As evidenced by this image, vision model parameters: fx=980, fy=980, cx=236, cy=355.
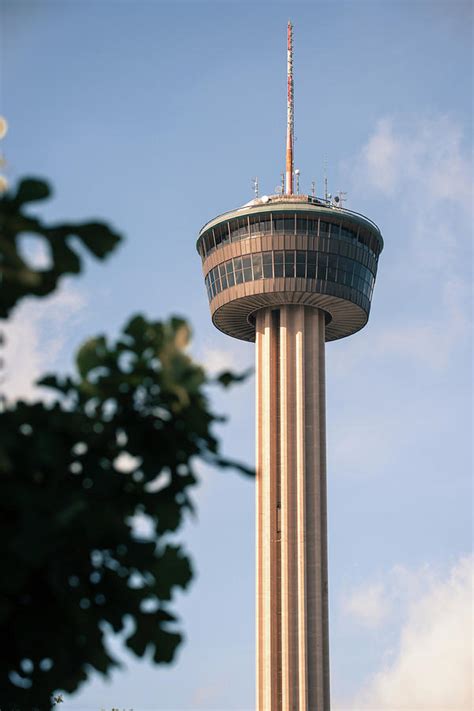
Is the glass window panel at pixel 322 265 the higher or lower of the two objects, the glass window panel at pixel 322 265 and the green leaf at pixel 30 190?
the higher

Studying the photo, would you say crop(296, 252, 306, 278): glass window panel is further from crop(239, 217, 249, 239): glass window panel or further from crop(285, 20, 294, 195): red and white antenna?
crop(285, 20, 294, 195): red and white antenna

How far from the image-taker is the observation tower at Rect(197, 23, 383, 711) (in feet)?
298

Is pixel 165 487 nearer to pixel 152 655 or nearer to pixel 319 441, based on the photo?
pixel 152 655

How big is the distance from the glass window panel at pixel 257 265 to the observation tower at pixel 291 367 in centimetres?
10

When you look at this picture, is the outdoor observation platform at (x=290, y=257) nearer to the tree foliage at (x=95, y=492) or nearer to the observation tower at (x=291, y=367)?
the observation tower at (x=291, y=367)

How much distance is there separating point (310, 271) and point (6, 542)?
89.9m

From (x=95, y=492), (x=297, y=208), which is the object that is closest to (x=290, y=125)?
(x=297, y=208)

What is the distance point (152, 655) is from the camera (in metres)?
10.1

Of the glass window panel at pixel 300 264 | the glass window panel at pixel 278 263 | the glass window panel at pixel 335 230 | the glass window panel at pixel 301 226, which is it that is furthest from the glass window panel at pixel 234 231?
the glass window panel at pixel 335 230

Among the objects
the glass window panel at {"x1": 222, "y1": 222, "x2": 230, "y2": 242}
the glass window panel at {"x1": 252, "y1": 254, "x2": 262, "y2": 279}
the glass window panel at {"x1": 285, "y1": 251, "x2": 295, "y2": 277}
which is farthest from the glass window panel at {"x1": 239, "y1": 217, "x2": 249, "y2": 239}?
the glass window panel at {"x1": 285, "y1": 251, "x2": 295, "y2": 277}

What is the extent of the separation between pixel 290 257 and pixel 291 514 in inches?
995

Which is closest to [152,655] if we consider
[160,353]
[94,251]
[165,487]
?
[165,487]

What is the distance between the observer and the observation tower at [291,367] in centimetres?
9088

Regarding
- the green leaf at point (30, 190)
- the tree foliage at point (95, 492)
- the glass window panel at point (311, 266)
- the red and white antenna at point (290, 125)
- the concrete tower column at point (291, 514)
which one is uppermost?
the red and white antenna at point (290, 125)
